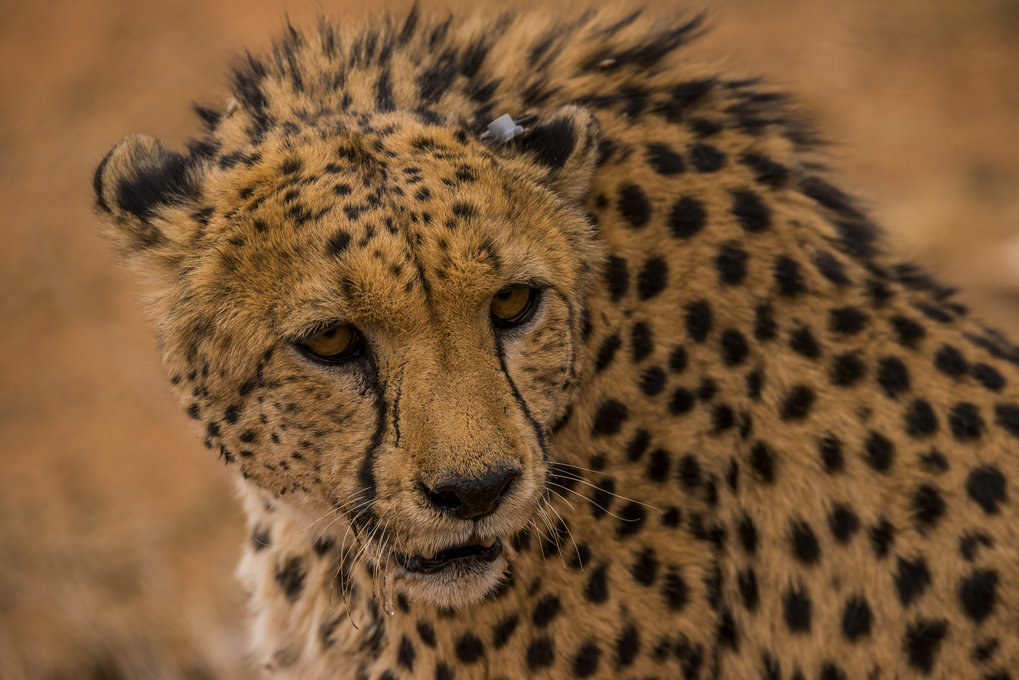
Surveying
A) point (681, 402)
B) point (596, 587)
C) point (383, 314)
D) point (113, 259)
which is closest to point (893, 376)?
point (681, 402)

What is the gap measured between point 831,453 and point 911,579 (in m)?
0.27

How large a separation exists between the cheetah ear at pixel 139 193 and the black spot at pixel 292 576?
2.38ft

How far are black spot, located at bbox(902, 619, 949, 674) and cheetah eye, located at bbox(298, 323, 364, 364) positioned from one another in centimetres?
113

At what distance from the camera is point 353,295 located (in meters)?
1.74

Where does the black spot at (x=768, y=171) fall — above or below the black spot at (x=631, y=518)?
above

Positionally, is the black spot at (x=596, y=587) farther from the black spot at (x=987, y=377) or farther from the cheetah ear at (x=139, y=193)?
the cheetah ear at (x=139, y=193)

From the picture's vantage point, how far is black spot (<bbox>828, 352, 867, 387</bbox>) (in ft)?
6.80

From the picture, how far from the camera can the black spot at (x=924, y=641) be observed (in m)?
2.01

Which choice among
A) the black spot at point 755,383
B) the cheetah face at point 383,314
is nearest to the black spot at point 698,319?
the black spot at point 755,383

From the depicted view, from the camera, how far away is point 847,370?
2.08m

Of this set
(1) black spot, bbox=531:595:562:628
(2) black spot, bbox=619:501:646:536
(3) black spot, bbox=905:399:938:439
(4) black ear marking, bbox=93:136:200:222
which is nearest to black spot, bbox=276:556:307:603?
(1) black spot, bbox=531:595:562:628

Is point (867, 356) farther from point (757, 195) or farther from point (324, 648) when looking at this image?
point (324, 648)

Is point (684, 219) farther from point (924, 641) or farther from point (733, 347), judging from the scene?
point (924, 641)

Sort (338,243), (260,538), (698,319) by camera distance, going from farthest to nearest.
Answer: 1. (260,538)
2. (698,319)
3. (338,243)
